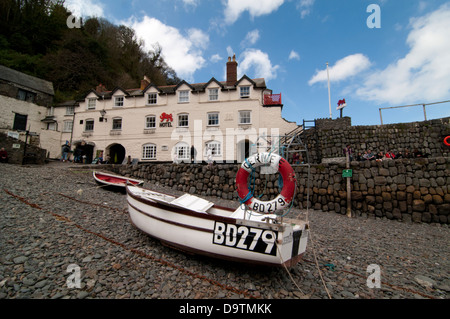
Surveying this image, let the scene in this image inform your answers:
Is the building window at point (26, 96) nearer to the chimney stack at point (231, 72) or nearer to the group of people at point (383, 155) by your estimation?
the chimney stack at point (231, 72)

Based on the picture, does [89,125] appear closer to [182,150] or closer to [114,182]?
[182,150]

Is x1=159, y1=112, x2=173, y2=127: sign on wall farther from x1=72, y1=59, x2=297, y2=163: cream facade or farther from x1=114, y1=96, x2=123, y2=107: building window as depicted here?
x1=114, y1=96, x2=123, y2=107: building window

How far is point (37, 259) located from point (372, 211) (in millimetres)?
11245

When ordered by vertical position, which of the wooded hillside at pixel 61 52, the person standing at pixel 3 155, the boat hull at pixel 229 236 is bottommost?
the boat hull at pixel 229 236

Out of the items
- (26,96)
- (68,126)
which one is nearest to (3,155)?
(68,126)

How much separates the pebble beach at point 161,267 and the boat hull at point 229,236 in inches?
14.2

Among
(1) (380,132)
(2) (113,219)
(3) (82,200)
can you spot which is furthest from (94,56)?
(1) (380,132)

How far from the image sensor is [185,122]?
20.1 metres

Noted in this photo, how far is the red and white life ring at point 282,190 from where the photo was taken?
12.2 ft

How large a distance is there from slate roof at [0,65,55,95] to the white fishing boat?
96.9ft

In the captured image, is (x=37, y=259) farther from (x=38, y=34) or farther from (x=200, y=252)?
(x=38, y=34)

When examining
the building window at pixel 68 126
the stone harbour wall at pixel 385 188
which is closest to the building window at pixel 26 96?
the building window at pixel 68 126

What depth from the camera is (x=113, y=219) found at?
6008 millimetres

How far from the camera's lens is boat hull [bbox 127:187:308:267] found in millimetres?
3250
